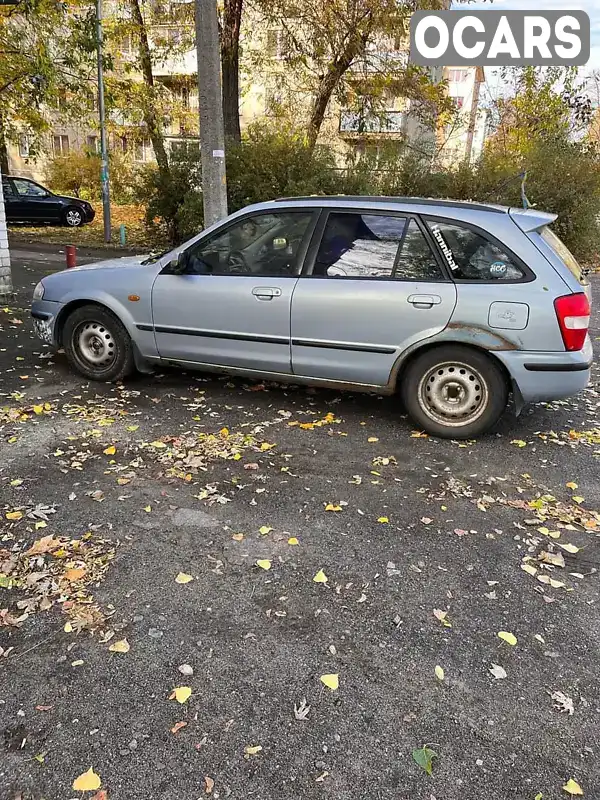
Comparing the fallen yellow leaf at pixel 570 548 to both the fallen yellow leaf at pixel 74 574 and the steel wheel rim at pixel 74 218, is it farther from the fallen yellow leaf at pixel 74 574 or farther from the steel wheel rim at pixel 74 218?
the steel wheel rim at pixel 74 218

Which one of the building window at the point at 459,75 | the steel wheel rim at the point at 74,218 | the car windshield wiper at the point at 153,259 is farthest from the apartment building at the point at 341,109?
the building window at the point at 459,75

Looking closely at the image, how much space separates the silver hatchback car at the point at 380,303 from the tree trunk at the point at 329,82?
379 inches

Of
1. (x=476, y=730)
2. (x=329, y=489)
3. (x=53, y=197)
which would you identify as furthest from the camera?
(x=53, y=197)

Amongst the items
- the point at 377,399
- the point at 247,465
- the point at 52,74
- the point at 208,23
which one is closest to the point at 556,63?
the point at 208,23

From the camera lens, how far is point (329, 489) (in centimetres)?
406

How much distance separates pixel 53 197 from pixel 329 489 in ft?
58.0

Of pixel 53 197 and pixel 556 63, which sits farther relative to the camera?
pixel 53 197

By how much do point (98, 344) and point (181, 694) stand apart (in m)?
4.07

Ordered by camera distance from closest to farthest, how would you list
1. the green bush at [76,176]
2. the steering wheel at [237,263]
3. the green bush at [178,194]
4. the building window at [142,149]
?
the steering wheel at [237,263]
the green bush at [178,194]
the building window at [142,149]
the green bush at [76,176]

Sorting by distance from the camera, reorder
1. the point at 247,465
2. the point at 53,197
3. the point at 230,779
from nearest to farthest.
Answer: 1. the point at 230,779
2. the point at 247,465
3. the point at 53,197

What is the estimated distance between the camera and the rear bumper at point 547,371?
4.51 metres

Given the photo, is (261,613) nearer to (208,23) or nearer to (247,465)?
(247,465)

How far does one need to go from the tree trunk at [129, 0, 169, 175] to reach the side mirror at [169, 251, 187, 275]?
1083 cm

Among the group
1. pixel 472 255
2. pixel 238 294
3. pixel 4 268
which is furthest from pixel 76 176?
pixel 472 255
